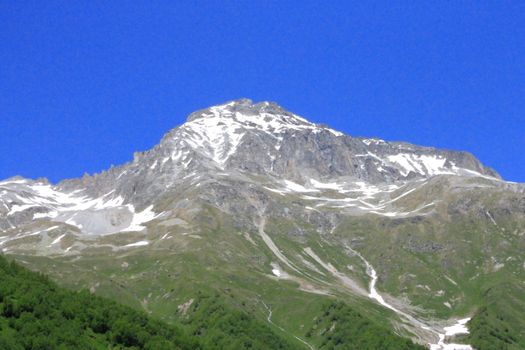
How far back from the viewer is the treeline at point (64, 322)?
131 meters

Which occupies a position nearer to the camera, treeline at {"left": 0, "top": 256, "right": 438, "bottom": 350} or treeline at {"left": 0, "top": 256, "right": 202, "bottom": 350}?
treeline at {"left": 0, "top": 256, "right": 438, "bottom": 350}

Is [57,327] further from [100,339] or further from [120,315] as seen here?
[120,315]

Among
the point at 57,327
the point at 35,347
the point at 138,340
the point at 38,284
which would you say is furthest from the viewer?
the point at 38,284

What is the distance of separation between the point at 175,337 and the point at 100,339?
106 feet

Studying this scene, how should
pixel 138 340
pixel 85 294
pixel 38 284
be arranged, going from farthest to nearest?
pixel 85 294 → pixel 38 284 → pixel 138 340

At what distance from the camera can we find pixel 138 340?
155 meters

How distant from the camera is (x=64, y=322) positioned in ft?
470

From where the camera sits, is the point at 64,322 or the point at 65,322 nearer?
the point at 64,322

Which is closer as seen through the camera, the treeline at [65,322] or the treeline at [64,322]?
the treeline at [65,322]

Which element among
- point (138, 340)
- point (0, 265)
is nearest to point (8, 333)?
point (138, 340)

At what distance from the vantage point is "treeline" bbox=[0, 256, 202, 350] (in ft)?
430

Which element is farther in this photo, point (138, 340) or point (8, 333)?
point (138, 340)

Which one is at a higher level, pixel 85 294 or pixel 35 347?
pixel 85 294

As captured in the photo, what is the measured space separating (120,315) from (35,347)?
39308 millimetres
